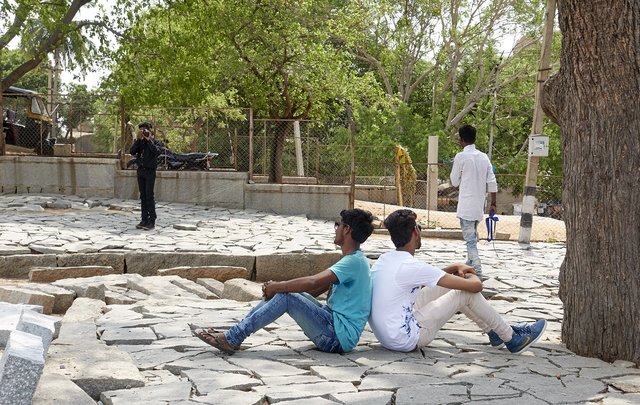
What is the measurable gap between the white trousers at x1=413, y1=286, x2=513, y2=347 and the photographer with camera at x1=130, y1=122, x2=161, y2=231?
8.72 m

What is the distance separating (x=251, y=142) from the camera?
18953 millimetres

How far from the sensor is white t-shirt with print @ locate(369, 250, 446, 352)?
18.7 ft

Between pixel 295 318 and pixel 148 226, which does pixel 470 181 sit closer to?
pixel 295 318

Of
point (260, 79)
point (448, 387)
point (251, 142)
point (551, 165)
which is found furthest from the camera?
point (551, 165)

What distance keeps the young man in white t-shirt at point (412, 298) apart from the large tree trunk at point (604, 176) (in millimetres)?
558

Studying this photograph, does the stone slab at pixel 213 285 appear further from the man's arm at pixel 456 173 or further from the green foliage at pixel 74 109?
the green foliage at pixel 74 109

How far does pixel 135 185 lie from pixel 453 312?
14621 millimetres

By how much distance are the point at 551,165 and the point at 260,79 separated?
18.6m

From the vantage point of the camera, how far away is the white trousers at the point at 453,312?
5883 millimetres

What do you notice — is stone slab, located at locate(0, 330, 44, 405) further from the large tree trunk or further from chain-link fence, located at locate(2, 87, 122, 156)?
chain-link fence, located at locate(2, 87, 122, 156)

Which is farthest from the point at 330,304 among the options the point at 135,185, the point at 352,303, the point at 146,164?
the point at 135,185

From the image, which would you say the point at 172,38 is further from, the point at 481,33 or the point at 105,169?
the point at 481,33

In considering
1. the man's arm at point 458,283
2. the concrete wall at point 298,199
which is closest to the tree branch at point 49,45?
the concrete wall at point 298,199

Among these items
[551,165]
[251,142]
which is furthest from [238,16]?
[551,165]
